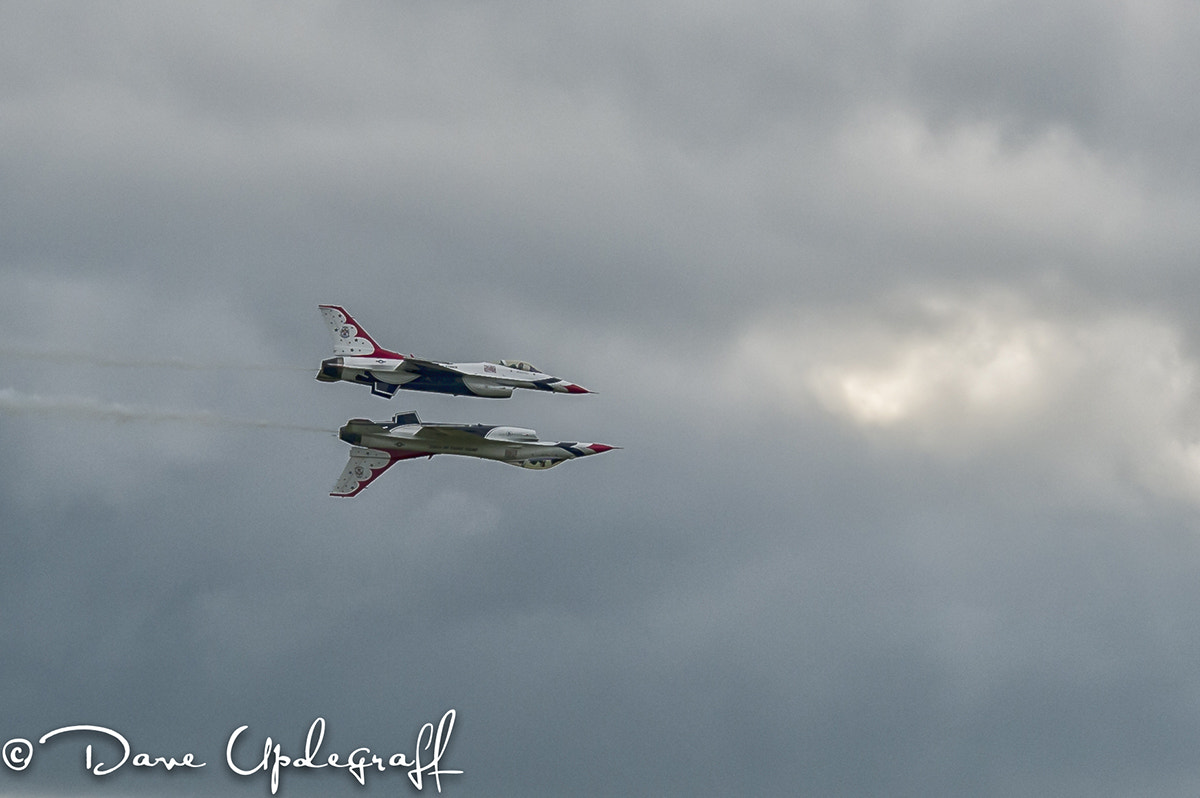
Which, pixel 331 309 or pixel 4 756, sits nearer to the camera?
pixel 4 756

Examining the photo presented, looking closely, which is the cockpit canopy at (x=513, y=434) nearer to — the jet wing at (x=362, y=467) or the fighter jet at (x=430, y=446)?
the fighter jet at (x=430, y=446)

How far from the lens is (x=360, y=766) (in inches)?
6639

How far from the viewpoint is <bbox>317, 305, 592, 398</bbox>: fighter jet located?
174000 millimetres

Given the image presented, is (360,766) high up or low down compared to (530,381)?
down

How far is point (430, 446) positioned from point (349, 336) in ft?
32.1

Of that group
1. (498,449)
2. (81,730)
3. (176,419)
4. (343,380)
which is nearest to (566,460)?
(498,449)

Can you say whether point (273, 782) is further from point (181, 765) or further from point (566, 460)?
point (566, 460)

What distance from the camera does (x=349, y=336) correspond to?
175000mm

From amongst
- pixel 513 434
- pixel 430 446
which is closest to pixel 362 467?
pixel 430 446

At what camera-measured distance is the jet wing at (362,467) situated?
6983 inches

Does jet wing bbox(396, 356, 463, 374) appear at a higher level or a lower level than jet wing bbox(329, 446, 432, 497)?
higher

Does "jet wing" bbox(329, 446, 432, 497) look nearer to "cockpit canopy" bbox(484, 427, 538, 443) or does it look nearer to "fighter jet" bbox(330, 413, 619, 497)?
"fighter jet" bbox(330, 413, 619, 497)

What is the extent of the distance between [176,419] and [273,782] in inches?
1056

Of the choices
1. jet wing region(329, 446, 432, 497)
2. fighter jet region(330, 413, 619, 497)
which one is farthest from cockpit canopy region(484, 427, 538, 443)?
jet wing region(329, 446, 432, 497)
